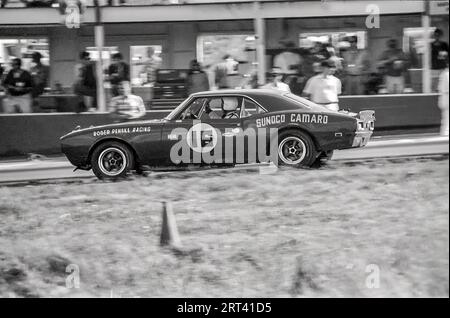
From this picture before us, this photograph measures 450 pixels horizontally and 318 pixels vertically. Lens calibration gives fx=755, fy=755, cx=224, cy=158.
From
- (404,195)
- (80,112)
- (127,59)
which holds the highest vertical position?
(127,59)

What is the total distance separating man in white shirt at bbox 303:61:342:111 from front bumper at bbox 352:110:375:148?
50 cm

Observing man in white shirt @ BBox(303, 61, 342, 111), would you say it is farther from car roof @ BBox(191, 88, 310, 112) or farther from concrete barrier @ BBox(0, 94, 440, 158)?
car roof @ BBox(191, 88, 310, 112)

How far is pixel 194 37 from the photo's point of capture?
10.2m

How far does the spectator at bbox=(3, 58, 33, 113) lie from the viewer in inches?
407

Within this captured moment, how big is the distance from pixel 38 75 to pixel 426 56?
5.50 metres

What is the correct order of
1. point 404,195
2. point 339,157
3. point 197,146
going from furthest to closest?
point 339,157, point 197,146, point 404,195

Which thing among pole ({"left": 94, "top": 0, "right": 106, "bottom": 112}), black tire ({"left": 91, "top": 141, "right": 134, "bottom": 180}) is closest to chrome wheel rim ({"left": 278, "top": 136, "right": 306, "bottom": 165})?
black tire ({"left": 91, "top": 141, "right": 134, "bottom": 180})

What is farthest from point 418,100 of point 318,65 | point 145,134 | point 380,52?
point 145,134

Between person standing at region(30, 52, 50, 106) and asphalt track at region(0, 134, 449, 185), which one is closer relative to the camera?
asphalt track at region(0, 134, 449, 185)

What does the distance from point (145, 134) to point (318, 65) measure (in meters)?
2.55

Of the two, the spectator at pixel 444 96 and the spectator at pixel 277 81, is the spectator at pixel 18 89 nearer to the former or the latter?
the spectator at pixel 277 81

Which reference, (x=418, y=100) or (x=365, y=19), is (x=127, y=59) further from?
(x=418, y=100)

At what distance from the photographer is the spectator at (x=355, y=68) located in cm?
1012

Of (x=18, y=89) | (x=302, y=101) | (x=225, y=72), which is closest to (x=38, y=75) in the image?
(x=18, y=89)
